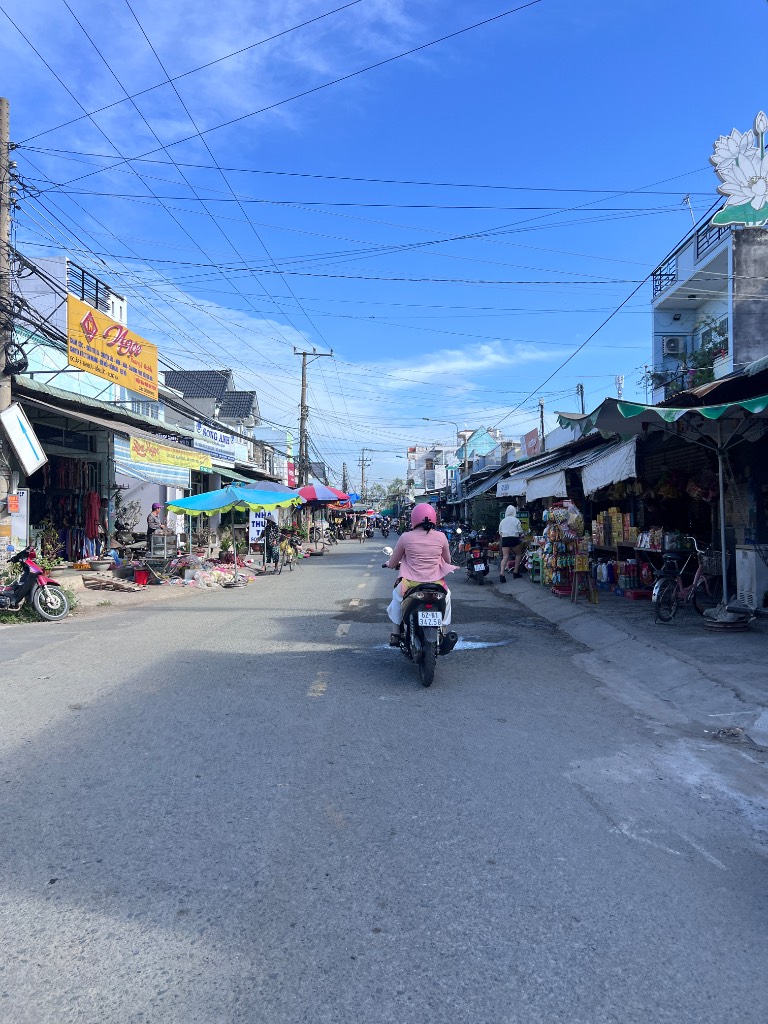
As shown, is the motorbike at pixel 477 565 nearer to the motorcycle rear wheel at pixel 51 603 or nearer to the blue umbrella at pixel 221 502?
the blue umbrella at pixel 221 502

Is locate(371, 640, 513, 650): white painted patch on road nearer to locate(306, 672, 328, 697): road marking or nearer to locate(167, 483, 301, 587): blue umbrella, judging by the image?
locate(306, 672, 328, 697): road marking

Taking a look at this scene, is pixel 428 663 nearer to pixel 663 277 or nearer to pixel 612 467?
pixel 612 467

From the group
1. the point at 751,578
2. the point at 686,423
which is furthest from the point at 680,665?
the point at 686,423

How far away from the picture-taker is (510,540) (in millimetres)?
18438

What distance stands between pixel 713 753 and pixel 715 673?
2139 millimetres

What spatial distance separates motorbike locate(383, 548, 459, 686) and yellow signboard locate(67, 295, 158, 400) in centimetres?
1016

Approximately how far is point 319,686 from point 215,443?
78.7 ft

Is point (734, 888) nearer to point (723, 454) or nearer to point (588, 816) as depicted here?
point (588, 816)

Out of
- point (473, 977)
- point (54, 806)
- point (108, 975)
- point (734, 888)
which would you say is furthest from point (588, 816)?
point (54, 806)

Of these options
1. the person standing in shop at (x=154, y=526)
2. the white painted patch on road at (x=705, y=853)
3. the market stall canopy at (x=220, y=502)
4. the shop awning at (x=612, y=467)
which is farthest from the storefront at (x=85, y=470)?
the white painted patch on road at (x=705, y=853)

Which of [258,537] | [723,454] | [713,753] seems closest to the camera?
[713,753]

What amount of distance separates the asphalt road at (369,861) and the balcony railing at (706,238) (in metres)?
18.5

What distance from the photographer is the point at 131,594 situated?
15.7 metres

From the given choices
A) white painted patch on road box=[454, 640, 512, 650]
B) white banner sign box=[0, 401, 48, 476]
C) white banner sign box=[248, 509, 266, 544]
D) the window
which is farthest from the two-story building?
the window
